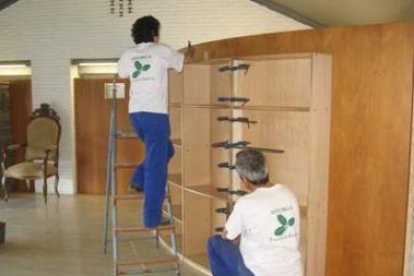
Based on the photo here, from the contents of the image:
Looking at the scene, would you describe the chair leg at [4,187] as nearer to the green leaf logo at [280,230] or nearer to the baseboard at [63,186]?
the baseboard at [63,186]

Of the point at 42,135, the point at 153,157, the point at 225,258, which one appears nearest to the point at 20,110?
the point at 42,135

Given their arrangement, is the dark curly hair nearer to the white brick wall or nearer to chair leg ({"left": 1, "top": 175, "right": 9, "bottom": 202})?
the white brick wall

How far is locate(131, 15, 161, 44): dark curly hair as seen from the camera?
130 inches

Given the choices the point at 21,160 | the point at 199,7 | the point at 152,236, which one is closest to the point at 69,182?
the point at 21,160

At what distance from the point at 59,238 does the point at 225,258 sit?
278cm

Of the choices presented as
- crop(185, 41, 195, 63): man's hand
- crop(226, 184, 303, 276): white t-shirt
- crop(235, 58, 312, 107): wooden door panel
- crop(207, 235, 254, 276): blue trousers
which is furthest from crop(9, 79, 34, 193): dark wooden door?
crop(226, 184, 303, 276): white t-shirt

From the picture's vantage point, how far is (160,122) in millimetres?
3293

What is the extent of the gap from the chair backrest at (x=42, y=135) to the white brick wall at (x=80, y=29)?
9.3 inches

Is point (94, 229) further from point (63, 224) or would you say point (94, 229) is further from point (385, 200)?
point (385, 200)

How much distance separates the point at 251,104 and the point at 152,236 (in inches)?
81.7

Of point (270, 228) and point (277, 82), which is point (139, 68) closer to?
point (277, 82)

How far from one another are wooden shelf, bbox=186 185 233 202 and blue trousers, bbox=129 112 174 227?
60 centimetres

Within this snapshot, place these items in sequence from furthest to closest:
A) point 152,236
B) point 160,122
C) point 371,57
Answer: point 152,236 → point 160,122 → point 371,57

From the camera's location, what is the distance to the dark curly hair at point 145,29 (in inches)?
130
